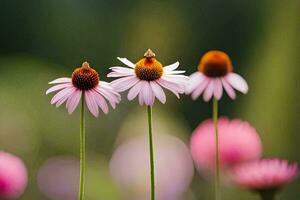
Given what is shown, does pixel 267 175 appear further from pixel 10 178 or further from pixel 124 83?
pixel 10 178

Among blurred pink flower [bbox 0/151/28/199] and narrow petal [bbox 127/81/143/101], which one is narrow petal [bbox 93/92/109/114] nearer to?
narrow petal [bbox 127/81/143/101]

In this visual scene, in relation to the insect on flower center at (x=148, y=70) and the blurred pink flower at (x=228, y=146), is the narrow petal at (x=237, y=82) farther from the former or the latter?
the blurred pink flower at (x=228, y=146)

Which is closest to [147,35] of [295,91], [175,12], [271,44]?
[175,12]

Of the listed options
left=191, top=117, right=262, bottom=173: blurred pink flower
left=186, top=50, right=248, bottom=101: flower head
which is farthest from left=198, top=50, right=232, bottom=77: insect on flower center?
left=191, top=117, right=262, bottom=173: blurred pink flower

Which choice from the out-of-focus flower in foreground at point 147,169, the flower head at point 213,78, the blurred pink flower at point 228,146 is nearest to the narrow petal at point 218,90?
the flower head at point 213,78

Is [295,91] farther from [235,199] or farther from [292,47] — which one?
[235,199]

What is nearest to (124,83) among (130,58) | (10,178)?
(10,178)
